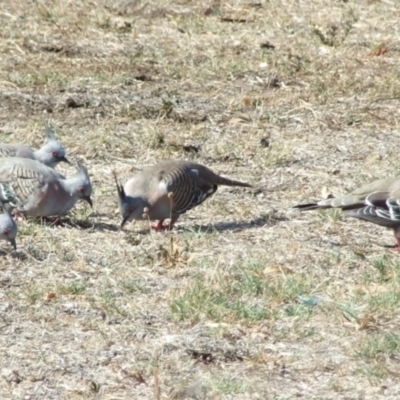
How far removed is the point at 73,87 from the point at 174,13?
2992mm

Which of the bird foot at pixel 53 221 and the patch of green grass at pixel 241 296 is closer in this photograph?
the patch of green grass at pixel 241 296

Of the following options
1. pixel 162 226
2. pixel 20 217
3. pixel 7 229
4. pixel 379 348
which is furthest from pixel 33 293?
pixel 379 348

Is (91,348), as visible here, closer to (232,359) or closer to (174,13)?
(232,359)

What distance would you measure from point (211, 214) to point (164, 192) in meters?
A: 0.49

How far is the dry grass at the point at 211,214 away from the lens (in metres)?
5.69

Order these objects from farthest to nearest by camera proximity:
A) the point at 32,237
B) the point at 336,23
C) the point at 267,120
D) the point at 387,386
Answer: the point at 336,23
the point at 267,120
the point at 32,237
the point at 387,386

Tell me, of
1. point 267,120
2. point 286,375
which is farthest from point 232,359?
point 267,120

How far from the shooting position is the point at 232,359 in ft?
18.8

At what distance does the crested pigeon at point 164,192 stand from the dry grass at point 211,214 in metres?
0.14

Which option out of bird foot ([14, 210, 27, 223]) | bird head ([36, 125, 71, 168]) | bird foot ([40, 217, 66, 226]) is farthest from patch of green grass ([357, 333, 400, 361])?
bird head ([36, 125, 71, 168])

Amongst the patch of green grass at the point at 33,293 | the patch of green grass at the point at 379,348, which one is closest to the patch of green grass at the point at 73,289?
the patch of green grass at the point at 33,293

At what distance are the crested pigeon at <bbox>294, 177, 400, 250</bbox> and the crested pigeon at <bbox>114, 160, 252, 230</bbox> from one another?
68 cm

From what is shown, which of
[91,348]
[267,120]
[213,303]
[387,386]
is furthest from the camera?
[267,120]

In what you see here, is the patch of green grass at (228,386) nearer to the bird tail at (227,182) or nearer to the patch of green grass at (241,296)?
the patch of green grass at (241,296)
